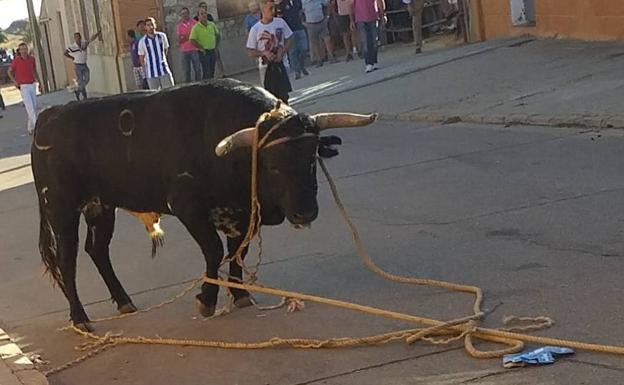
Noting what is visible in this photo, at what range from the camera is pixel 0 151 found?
23.6 m

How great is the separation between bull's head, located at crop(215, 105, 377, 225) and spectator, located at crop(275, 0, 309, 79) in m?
18.8

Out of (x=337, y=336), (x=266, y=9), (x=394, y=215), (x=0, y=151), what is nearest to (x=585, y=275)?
(x=337, y=336)

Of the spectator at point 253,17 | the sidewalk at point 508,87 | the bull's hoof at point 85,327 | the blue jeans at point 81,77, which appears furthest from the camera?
the blue jeans at point 81,77

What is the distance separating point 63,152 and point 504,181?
457cm

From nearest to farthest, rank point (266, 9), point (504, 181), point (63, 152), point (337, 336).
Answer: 1. point (337, 336)
2. point (63, 152)
3. point (504, 181)
4. point (266, 9)

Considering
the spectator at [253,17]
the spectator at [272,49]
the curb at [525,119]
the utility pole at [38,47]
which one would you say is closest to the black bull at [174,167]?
the curb at [525,119]

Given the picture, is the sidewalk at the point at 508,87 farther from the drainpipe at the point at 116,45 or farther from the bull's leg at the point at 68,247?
the drainpipe at the point at 116,45

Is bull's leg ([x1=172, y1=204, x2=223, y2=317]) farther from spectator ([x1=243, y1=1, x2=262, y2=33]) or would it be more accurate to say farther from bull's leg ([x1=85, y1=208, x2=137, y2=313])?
spectator ([x1=243, y1=1, x2=262, y2=33])

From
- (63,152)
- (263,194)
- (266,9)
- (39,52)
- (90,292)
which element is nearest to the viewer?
(263,194)

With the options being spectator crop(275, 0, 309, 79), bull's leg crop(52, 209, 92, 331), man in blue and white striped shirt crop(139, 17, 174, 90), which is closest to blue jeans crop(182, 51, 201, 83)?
spectator crop(275, 0, 309, 79)

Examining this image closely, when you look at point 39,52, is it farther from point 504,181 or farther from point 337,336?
point 337,336

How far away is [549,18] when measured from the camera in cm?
2152

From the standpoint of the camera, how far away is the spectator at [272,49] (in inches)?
620

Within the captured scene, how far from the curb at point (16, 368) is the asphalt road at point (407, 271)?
0.15 m
